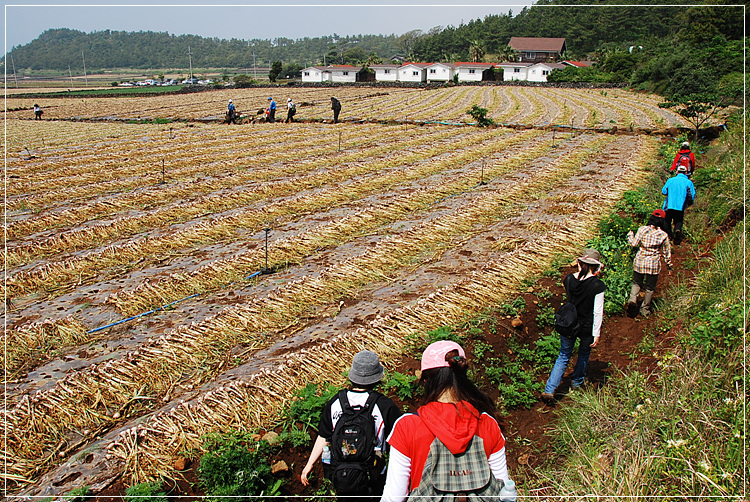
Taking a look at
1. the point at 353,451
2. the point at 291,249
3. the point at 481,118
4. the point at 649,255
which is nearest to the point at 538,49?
the point at 481,118

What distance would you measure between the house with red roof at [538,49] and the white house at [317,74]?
3787 cm

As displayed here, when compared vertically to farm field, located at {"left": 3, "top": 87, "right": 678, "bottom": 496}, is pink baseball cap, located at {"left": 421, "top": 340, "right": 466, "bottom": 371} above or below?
above

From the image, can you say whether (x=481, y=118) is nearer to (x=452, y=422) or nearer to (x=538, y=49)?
(x=452, y=422)

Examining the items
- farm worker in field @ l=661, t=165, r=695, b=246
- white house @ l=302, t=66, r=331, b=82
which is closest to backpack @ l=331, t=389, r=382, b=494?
farm worker in field @ l=661, t=165, r=695, b=246

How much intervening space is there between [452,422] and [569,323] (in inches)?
134

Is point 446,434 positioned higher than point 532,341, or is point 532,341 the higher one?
Answer: point 446,434

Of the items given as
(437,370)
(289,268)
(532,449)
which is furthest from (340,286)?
(437,370)

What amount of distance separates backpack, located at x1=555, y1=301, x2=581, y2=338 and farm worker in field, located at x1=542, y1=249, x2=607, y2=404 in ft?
0.15

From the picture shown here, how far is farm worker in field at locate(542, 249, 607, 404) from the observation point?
5723mm

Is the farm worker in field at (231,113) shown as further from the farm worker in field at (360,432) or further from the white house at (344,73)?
the white house at (344,73)

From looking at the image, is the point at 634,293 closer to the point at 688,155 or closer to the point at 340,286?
the point at 340,286

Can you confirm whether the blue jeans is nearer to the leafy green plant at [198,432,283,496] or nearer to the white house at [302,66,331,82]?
the leafy green plant at [198,432,283,496]

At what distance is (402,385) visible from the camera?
5898 mm

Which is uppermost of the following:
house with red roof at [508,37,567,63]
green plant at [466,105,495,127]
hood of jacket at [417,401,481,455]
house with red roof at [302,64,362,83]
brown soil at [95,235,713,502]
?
house with red roof at [508,37,567,63]
